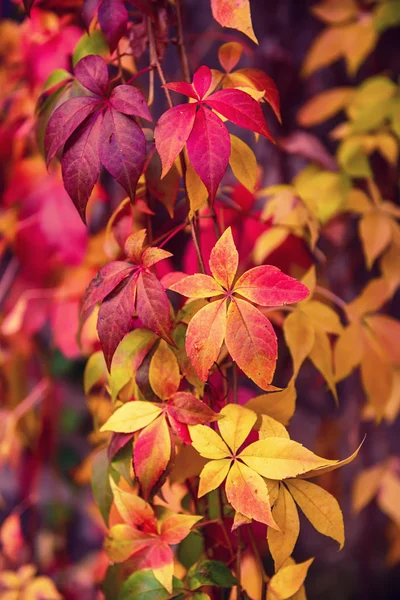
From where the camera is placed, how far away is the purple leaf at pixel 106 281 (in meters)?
0.56

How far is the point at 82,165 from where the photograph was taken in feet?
1.82

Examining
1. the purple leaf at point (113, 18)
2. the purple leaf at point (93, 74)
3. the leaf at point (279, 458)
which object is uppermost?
the purple leaf at point (113, 18)

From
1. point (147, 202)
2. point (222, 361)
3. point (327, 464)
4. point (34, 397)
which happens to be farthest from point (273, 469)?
point (34, 397)

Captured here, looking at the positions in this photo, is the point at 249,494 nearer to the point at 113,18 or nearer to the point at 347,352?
the point at 347,352

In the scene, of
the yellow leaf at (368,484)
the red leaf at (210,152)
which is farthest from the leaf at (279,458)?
the yellow leaf at (368,484)

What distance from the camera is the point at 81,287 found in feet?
3.84

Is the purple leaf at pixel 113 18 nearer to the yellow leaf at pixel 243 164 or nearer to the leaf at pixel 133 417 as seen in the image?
the yellow leaf at pixel 243 164

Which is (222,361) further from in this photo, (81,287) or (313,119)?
(313,119)

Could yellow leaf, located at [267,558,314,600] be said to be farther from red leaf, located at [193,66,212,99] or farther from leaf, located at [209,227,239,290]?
red leaf, located at [193,66,212,99]

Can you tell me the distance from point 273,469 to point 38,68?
2.86 feet

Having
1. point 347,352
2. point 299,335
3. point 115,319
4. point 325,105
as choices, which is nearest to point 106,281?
point 115,319

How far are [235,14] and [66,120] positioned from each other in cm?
19

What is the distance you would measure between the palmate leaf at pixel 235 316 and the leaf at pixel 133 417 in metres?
0.09

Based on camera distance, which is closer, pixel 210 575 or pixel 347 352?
pixel 210 575
